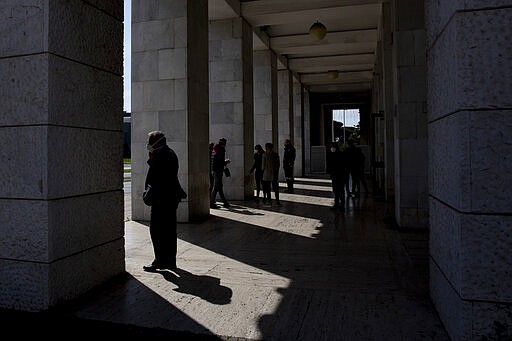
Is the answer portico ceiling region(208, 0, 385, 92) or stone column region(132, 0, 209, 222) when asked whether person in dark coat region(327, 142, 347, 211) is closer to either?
stone column region(132, 0, 209, 222)

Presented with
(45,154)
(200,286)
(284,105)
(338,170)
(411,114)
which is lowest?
(200,286)

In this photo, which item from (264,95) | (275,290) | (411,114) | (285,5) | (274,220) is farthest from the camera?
(264,95)

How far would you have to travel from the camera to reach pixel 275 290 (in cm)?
423

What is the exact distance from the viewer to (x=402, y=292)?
13.4 ft

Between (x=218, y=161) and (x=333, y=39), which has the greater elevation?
(x=333, y=39)

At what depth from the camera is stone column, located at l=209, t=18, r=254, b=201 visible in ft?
39.7

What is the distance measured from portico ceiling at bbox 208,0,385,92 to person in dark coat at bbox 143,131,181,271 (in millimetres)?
7203

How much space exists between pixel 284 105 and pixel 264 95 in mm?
4313

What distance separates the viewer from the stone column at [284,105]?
19.8m

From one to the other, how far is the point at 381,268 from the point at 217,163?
5.94 metres

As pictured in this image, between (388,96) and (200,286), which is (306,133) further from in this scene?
(200,286)

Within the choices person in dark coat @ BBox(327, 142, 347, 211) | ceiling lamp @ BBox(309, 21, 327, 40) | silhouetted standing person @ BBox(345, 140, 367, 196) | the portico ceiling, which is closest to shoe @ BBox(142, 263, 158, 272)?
person in dark coat @ BBox(327, 142, 347, 211)

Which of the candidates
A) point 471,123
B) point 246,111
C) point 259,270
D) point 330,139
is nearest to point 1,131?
point 259,270

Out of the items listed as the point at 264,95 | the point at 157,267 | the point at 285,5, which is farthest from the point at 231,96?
the point at 157,267
